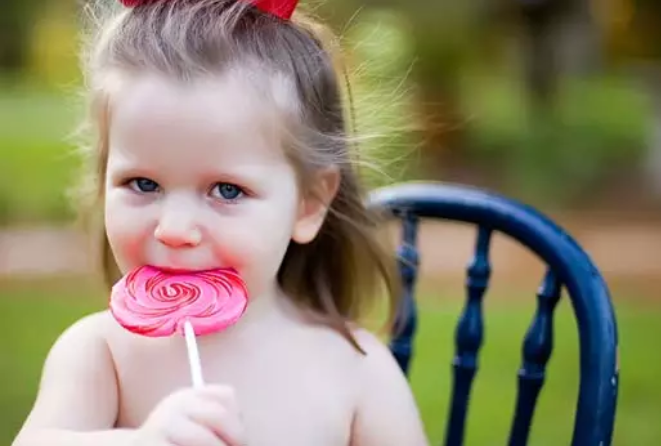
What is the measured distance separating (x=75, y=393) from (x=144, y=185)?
275mm

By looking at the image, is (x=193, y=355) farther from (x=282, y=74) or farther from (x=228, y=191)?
(x=282, y=74)

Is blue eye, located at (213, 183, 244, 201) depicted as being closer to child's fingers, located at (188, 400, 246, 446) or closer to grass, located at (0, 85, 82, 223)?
child's fingers, located at (188, 400, 246, 446)

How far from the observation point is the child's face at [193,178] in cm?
171

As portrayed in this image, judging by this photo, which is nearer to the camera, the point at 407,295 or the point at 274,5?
the point at 274,5

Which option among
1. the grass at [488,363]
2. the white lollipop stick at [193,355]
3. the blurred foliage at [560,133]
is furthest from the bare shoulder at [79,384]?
the blurred foliage at [560,133]

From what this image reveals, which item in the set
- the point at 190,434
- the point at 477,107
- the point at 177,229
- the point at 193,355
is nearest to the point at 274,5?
the point at 177,229

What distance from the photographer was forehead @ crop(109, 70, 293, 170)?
1701mm

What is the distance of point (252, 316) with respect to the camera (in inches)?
74.0

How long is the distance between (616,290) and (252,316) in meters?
4.45

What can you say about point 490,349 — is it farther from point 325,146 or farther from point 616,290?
point 325,146

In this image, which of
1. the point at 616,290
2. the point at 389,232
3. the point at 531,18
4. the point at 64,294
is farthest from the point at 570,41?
the point at 389,232

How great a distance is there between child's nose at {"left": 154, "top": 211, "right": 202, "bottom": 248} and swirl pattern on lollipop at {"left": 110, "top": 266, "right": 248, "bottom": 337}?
6cm

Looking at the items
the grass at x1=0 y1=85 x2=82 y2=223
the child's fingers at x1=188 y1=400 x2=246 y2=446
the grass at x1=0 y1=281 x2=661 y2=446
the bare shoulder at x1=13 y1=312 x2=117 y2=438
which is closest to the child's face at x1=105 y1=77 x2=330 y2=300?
the bare shoulder at x1=13 y1=312 x2=117 y2=438

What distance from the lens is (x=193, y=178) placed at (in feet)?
5.64
